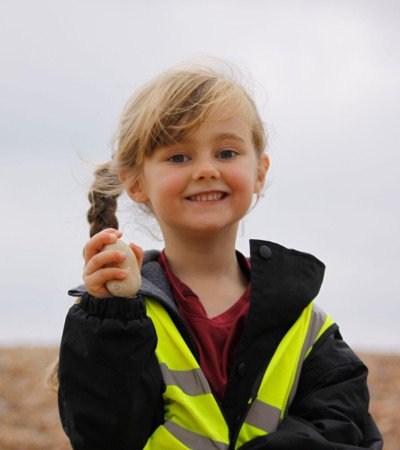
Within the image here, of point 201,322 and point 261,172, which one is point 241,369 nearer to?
point 201,322

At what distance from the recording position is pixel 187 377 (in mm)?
3289

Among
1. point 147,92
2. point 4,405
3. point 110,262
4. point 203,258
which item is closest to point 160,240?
point 203,258

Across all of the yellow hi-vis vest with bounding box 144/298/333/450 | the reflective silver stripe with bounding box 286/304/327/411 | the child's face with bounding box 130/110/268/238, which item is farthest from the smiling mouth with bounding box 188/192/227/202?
the reflective silver stripe with bounding box 286/304/327/411

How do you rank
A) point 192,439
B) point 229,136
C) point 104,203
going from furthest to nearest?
point 104,203 < point 229,136 < point 192,439

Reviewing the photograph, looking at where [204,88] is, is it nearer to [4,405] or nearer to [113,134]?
[113,134]

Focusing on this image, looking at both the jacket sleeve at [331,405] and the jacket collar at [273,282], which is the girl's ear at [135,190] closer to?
the jacket collar at [273,282]

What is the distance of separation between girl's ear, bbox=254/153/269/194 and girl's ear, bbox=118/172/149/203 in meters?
0.47

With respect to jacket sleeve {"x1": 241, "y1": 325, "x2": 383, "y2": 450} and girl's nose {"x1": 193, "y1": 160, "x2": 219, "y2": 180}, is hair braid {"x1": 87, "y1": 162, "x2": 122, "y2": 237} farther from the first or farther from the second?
jacket sleeve {"x1": 241, "y1": 325, "x2": 383, "y2": 450}

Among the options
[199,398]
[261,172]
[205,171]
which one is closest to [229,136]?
[205,171]

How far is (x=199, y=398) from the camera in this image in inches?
129

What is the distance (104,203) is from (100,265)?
0.86 metres

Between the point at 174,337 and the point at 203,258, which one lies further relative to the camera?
the point at 203,258

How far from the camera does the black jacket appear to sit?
9.96ft

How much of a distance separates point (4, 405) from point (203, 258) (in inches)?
242
